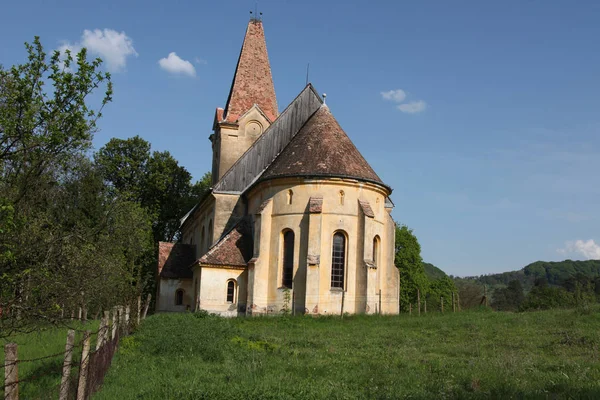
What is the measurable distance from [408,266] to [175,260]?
31.2 metres

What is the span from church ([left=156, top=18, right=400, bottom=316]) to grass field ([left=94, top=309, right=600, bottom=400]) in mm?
4400

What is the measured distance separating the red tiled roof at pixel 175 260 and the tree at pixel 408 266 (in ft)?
91.6

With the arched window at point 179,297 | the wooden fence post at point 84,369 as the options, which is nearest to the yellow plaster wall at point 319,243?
the arched window at point 179,297

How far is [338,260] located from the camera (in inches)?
1160

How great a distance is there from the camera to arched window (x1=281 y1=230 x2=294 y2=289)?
29.5 metres

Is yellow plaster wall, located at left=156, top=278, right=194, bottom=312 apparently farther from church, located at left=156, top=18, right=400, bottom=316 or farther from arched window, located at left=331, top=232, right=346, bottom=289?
arched window, located at left=331, top=232, right=346, bottom=289

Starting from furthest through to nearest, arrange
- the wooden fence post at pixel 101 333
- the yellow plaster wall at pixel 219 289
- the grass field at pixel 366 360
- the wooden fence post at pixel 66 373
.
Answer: the yellow plaster wall at pixel 219 289 < the wooden fence post at pixel 101 333 < the grass field at pixel 366 360 < the wooden fence post at pixel 66 373

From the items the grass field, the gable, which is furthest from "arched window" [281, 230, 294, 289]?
the gable

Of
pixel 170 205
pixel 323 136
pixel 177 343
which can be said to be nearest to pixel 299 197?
pixel 323 136

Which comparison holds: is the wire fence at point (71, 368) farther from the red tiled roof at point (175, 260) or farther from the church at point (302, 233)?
the red tiled roof at point (175, 260)

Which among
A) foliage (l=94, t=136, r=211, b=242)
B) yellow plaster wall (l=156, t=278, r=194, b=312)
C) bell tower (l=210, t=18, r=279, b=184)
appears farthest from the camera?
foliage (l=94, t=136, r=211, b=242)

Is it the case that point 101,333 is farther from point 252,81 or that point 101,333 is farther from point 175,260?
point 252,81

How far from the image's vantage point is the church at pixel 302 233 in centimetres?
2892

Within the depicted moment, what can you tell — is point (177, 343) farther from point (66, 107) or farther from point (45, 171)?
point (66, 107)
